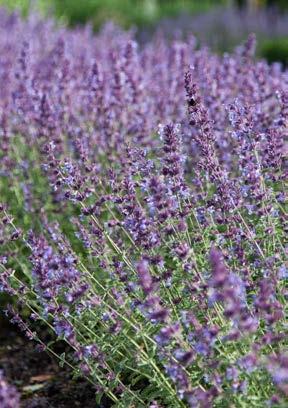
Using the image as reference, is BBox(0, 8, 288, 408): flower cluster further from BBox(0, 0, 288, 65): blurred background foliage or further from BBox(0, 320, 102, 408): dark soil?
BBox(0, 0, 288, 65): blurred background foliage

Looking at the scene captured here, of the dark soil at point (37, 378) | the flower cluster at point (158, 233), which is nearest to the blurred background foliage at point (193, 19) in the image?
the flower cluster at point (158, 233)

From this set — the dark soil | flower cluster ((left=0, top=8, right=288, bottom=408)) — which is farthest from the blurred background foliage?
the dark soil

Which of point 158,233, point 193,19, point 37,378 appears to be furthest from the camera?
point 193,19

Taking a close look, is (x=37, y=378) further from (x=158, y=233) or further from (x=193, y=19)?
(x=193, y=19)

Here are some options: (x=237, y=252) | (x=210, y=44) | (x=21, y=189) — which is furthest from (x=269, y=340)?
(x=210, y=44)

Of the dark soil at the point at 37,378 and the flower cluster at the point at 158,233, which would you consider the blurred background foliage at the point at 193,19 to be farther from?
the dark soil at the point at 37,378

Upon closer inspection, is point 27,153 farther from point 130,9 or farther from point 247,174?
point 130,9

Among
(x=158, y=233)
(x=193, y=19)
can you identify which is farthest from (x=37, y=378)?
(x=193, y=19)
